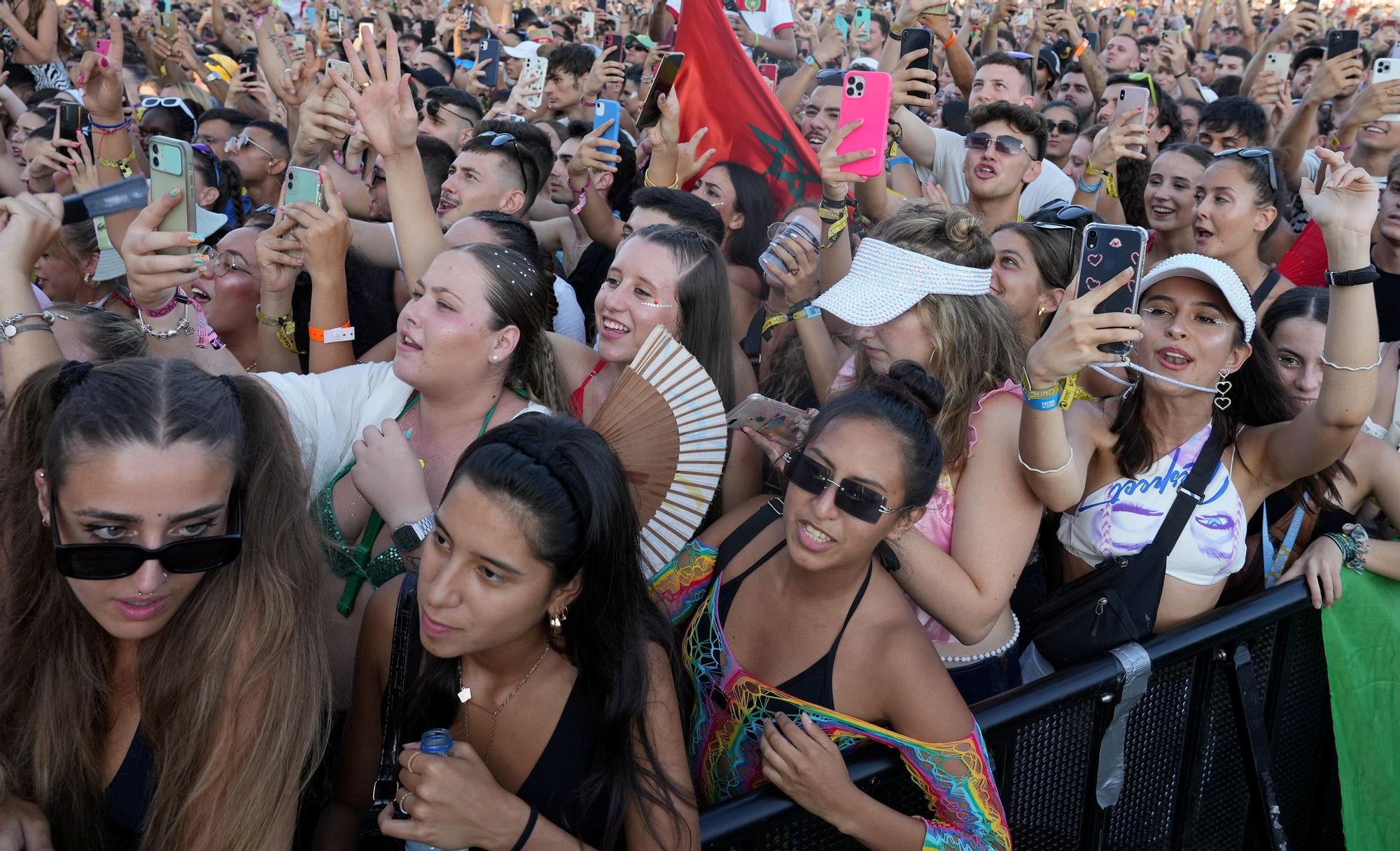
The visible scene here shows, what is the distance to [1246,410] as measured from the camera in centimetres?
291

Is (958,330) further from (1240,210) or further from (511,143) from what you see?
(511,143)

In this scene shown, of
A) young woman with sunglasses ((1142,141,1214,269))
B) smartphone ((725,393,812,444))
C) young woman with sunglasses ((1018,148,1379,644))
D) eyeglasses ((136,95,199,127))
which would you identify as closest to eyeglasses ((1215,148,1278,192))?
young woman with sunglasses ((1142,141,1214,269))

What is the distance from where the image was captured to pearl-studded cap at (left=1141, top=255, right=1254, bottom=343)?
9.03 feet

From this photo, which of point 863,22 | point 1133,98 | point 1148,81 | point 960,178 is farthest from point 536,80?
point 1148,81

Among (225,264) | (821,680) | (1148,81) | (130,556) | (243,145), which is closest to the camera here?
(130,556)

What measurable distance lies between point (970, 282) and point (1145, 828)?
1.43m

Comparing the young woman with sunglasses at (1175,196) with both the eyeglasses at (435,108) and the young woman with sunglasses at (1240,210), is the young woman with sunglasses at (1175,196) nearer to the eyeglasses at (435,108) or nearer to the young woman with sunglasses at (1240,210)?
the young woman with sunglasses at (1240,210)

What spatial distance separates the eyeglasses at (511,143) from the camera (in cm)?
433

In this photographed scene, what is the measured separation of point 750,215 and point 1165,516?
7.54 feet

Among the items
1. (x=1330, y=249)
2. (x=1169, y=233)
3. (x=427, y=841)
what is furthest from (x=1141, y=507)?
(x=1169, y=233)

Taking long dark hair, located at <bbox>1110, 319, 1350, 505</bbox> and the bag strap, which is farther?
long dark hair, located at <bbox>1110, 319, 1350, 505</bbox>

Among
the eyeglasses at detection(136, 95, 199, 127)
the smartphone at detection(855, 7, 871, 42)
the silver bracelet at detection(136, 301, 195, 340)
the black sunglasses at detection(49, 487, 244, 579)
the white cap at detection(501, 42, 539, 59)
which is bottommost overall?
the white cap at detection(501, 42, 539, 59)

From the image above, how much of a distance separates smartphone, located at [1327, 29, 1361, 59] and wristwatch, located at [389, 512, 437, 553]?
16.6 ft

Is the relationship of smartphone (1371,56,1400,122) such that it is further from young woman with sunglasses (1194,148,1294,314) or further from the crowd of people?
young woman with sunglasses (1194,148,1294,314)
